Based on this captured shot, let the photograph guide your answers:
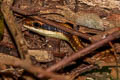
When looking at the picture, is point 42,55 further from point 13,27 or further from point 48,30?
point 13,27

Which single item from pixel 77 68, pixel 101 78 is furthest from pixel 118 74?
pixel 77 68

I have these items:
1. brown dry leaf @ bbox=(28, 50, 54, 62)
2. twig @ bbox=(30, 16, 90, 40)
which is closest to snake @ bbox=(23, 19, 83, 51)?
twig @ bbox=(30, 16, 90, 40)

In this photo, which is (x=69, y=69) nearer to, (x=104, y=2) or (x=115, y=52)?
(x=115, y=52)

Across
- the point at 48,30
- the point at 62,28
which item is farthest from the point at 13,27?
the point at 62,28

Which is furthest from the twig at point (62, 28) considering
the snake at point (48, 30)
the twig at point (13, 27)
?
the twig at point (13, 27)

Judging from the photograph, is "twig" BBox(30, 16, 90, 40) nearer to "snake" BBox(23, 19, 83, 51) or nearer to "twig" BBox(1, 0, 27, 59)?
"snake" BBox(23, 19, 83, 51)

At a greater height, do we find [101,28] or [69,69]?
[101,28]

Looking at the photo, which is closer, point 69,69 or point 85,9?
point 69,69

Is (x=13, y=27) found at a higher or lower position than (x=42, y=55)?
higher

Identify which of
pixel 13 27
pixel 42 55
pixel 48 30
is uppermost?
pixel 13 27
